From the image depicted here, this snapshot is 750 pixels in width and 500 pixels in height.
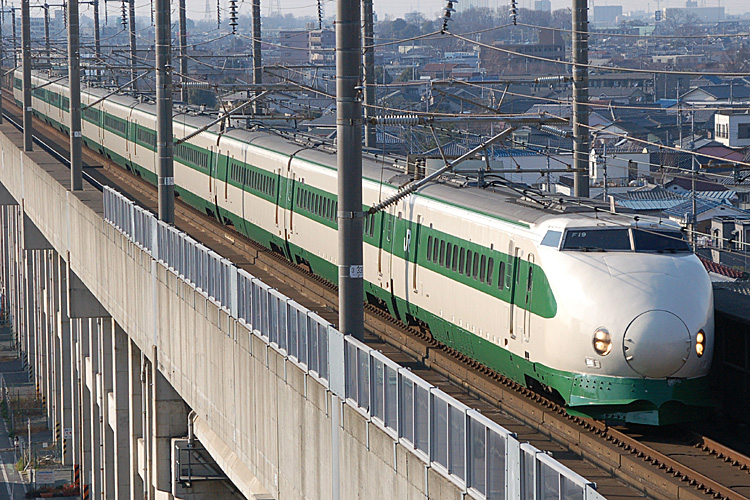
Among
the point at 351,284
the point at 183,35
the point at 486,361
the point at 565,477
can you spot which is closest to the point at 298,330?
the point at 351,284

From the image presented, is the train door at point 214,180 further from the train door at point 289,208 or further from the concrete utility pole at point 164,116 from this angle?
the concrete utility pole at point 164,116

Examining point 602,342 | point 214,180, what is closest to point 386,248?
point 602,342

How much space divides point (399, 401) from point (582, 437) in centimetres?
337

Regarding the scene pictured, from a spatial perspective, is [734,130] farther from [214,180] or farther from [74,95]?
[74,95]

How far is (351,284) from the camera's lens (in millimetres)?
15953

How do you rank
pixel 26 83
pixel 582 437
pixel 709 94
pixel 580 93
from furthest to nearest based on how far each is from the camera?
pixel 709 94 → pixel 26 83 → pixel 580 93 → pixel 582 437

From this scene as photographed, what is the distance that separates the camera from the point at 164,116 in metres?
28.9

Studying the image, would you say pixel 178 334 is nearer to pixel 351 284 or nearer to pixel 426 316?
pixel 426 316

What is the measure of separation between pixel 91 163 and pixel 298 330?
44030 mm

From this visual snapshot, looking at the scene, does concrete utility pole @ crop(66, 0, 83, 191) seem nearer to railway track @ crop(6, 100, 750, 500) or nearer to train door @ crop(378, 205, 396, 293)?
railway track @ crop(6, 100, 750, 500)

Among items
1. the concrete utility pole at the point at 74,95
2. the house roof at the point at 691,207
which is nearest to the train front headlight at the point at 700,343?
the concrete utility pole at the point at 74,95

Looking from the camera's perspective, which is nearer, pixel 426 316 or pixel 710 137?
pixel 426 316

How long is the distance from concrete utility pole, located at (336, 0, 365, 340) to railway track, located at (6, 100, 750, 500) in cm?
252

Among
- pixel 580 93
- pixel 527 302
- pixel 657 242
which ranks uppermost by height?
pixel 580 93
